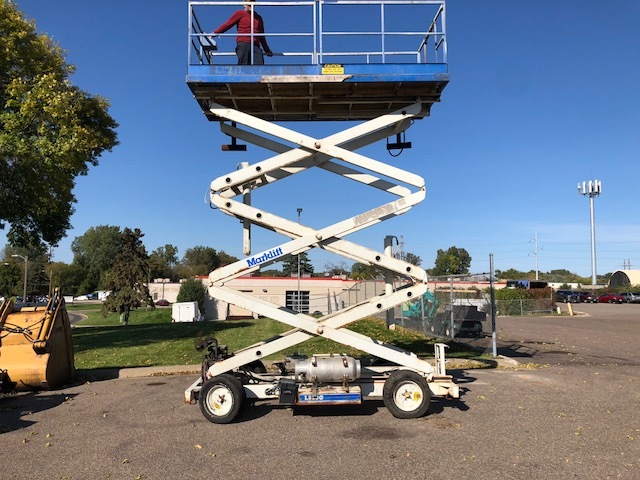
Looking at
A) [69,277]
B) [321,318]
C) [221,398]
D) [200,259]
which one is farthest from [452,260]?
[221,398]

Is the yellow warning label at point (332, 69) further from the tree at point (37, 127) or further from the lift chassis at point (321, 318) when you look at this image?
the tree at point (37, 127)

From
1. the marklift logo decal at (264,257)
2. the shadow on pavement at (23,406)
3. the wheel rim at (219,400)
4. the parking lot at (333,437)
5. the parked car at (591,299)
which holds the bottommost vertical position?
the parked car at (591,299)

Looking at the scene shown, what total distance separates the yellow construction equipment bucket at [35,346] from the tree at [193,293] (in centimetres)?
4207

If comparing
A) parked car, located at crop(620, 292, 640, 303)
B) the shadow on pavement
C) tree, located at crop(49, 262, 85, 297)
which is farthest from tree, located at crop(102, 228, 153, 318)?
tree, located at crop(49, 262, 85, 297)

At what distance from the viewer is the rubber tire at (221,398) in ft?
21.1

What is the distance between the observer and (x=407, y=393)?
6.57 m

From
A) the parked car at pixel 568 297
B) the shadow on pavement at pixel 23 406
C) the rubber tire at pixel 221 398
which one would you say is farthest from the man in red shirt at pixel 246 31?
the parked car at pixel 568 297

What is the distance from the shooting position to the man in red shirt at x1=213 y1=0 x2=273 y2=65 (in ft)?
25.2

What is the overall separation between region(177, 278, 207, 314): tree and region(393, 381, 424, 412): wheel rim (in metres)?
46.3

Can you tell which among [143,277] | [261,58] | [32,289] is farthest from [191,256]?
[261,58]

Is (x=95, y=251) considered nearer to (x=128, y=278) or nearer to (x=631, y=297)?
(x=128, y=278)

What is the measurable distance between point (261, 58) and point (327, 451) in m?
5.95

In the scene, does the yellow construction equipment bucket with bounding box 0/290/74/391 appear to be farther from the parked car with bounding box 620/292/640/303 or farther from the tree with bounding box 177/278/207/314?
the parked car with bounding box 620/292/640/303

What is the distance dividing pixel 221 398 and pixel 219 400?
0.12 ft
